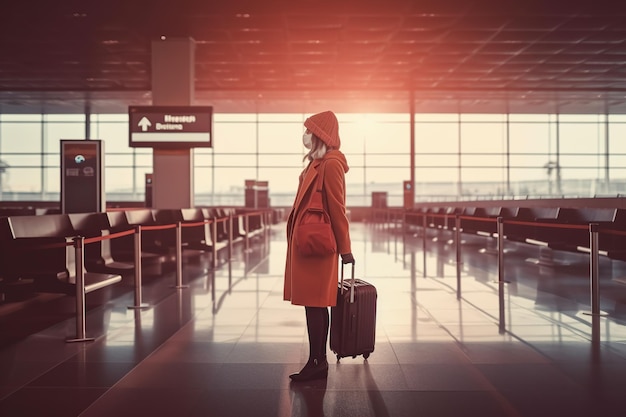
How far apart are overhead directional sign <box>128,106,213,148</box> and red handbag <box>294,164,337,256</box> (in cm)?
976

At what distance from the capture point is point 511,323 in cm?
476

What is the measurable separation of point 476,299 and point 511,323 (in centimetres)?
122

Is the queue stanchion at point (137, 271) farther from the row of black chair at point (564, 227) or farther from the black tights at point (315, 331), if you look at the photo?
the row of black chair at point (564, 227)

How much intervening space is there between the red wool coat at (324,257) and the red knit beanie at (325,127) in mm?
83

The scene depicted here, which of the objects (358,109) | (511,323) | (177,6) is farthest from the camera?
(358,109)

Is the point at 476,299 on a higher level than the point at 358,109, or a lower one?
lower

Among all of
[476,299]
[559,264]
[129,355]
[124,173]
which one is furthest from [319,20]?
[124,173]

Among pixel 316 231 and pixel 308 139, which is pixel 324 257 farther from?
pixel 308 139

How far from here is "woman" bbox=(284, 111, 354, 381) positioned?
3.13m

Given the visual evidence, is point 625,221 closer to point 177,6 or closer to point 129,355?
point 129,355

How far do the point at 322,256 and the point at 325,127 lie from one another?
0.80 meters

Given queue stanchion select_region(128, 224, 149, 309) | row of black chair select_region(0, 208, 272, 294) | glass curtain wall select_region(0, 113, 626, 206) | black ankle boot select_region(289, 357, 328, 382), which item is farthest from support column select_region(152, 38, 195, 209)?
glass curtain wall select_region(0, 113, 626, 206)

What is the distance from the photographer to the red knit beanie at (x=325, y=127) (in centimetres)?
321

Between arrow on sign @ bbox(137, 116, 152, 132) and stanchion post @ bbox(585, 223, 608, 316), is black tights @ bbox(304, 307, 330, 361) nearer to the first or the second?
stanchion post @ bbox(585, 223, 608, 316)
